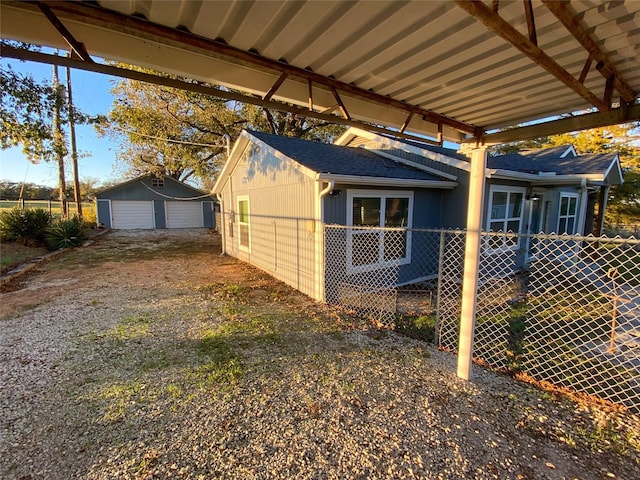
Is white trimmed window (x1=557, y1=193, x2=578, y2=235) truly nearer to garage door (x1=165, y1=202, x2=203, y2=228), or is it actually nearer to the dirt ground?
the dirt ground

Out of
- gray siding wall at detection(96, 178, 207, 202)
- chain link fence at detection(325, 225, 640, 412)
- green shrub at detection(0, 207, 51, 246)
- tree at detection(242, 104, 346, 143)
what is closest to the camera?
chain link fence at detection(325, 225, 640, 412)

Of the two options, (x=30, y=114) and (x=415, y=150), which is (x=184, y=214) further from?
(x=415, y=150)

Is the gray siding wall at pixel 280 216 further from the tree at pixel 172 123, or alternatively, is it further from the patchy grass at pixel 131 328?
the tree at pixel 172 123

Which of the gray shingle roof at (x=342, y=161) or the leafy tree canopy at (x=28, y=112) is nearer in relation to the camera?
the gray shingle roof at (x=342, y=161)

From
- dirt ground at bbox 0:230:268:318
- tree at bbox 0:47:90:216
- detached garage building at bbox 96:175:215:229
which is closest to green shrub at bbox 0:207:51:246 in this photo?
dirt ground at bbox 0:230:268:318

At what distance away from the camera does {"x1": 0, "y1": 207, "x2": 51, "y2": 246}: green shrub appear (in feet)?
32.8

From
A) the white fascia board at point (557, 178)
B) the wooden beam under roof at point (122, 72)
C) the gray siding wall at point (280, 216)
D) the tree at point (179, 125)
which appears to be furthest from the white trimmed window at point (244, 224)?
the white fascia board at point (557, 178)

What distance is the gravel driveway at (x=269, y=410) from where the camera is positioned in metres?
1.95

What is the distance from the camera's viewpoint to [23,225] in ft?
33.6

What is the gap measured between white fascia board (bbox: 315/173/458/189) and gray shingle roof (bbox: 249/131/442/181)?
0.37ft

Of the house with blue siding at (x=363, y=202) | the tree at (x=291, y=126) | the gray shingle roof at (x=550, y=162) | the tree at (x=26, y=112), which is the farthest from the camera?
the tree at (x=291, y=126)

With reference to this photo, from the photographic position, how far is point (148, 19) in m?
1.75


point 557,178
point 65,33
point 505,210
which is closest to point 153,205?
point 505,210

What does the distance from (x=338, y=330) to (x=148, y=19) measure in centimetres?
376
